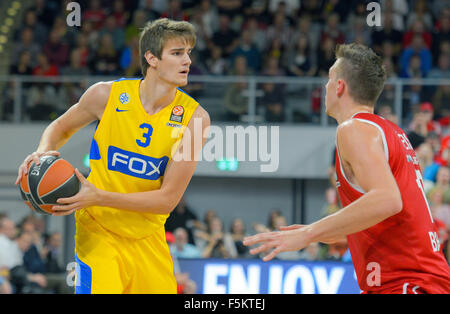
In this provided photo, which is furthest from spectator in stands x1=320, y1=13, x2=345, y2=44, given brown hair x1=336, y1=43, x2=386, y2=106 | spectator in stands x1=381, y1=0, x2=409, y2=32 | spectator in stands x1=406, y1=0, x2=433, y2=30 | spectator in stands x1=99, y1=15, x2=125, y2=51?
brown hair x1=336, y1=43, x2=386, y2=106

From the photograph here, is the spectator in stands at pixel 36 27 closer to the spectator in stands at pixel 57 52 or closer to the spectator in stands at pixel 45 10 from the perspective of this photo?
the spectator in stands at pixel 45 10

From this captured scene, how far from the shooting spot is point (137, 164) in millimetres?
4367

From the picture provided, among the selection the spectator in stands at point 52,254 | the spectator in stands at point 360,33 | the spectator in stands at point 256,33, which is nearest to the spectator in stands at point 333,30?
the spectator in stands at point 360,33

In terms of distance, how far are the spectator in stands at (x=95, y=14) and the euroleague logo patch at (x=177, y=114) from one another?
342 inches

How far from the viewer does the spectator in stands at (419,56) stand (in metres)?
11.7

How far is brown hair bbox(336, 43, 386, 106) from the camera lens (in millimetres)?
3541

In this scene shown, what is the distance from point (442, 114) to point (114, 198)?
7.96 metres

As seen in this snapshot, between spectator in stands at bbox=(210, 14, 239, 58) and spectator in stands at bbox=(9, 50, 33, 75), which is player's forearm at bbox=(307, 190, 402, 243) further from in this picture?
spectator in stands at bbox=(9, 50, 33, 75)

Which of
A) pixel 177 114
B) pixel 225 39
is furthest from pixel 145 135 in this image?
pixel 225 39

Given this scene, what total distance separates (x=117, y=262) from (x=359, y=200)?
184cm

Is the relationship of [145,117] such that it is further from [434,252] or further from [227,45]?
[227,45]

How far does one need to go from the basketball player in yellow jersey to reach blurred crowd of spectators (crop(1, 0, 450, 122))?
6444 mm

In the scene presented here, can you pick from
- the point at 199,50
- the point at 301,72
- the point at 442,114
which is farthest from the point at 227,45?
the point at 442,114

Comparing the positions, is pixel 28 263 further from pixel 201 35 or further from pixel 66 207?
pixel 66 207
